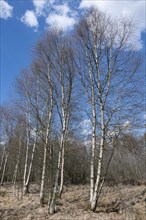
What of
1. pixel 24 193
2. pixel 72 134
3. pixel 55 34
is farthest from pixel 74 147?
pixel 55 34

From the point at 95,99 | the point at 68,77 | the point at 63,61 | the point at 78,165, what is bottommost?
the point at 78,165

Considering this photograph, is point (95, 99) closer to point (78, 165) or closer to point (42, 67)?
point (42, 67)

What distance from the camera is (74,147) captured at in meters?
17.2

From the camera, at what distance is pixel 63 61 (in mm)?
10250

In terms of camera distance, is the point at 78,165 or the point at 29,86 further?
the point at 78,165

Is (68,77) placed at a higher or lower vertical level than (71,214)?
higher

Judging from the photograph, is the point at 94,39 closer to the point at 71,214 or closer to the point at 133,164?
the point at 71,214

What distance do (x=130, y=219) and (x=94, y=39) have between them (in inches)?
279

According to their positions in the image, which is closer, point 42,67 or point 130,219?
point 130,219

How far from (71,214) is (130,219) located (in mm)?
1925

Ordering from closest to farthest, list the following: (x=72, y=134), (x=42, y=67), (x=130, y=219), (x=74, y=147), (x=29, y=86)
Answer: (x=130, y=219)
(x=42, y=67)
(x=29, y=86)
(x=72, y=134)
(x=74, y=147)

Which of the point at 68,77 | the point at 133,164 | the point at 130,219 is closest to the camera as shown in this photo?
the point at 130,219

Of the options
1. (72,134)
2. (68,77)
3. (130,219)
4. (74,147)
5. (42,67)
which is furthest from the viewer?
(74,147)

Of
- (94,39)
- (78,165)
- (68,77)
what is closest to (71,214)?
(68,77)
